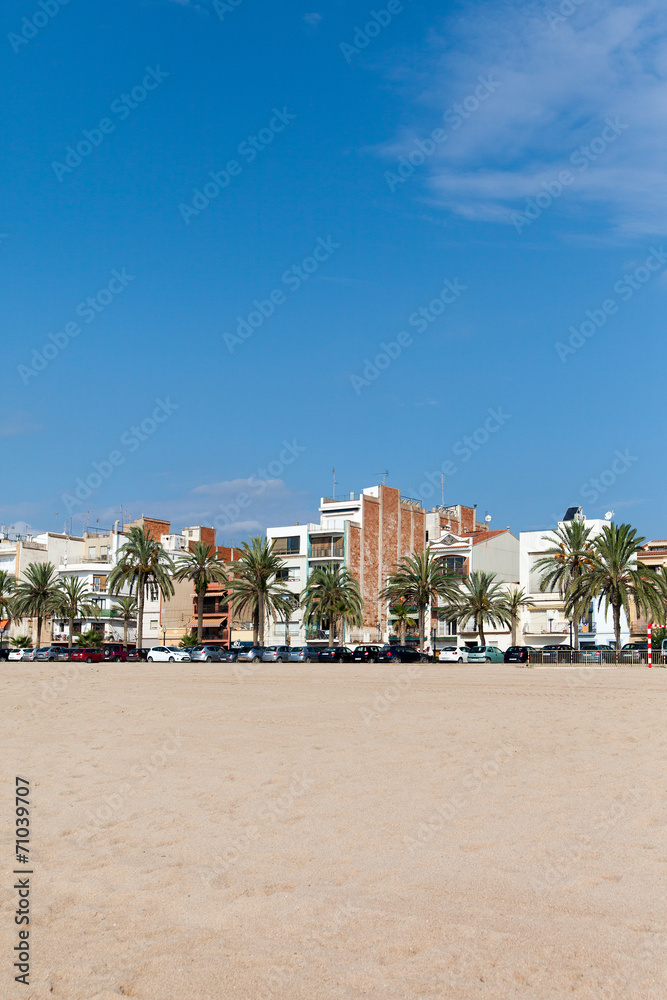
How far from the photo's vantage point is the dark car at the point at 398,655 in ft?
231

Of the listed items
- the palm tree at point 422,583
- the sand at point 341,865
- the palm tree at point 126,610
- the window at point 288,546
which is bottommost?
the sand at point 341,865

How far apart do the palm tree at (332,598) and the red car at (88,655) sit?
890 inches

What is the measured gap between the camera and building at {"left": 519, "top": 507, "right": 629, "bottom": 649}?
282 ft

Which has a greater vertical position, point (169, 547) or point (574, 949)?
point (169, 547)

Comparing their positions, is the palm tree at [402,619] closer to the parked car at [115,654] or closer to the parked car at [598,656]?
the parked car at [115,654]

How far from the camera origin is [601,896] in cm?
688

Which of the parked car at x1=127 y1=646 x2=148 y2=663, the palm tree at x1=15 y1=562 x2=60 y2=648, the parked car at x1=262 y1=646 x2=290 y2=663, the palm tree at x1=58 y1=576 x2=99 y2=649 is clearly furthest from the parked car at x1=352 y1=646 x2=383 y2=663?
the palm tree at x1=15 y1=562 x2=60 y2=648

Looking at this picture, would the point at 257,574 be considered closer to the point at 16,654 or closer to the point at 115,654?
the point at 115,654

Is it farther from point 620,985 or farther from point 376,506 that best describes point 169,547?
point 620,985

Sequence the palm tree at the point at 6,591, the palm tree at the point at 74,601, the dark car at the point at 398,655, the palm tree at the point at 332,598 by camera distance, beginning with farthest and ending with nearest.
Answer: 1. the palm tree at the point at 6,591
2. the palm tree at the point at 74,601
3. the palm tree at the point at 332,598
4. the dark car at the point at 398,655

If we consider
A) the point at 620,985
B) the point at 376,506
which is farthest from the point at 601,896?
the point at 376,506

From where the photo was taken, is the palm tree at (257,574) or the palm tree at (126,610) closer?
the palm tree at (257,574)

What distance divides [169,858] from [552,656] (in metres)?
58.2

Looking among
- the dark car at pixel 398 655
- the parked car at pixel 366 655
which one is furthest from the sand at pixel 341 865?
the parked car at pixel 366 655
